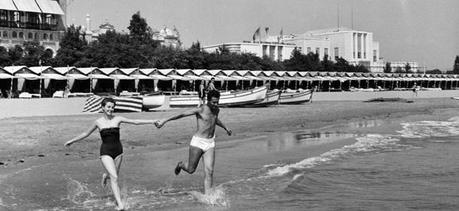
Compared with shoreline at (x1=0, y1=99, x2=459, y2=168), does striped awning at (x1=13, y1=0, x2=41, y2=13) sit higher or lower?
higher

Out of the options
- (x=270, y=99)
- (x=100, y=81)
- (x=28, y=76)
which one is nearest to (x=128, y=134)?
(x=270, y=99)

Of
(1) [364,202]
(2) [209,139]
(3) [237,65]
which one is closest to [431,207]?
(1) [364,202]

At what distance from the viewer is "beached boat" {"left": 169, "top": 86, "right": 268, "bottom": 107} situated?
38.1 meters

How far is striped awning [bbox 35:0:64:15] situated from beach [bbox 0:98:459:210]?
73.0 metres

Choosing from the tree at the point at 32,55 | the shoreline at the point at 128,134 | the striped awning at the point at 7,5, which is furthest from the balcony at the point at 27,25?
the shoreline at the point at 128,134

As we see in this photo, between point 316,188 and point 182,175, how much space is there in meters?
2.90

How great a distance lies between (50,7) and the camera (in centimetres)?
9369

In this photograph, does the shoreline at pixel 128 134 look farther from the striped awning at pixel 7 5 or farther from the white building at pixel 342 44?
the white building at pixel 342 44

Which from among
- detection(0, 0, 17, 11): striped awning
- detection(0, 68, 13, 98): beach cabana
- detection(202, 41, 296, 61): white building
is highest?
detection(0, 0, 17, 11): striped awning

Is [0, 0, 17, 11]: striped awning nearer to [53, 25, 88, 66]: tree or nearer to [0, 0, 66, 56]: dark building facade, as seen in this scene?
[0, 0, 66, 56]: dark building facade

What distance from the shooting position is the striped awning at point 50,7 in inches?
3641

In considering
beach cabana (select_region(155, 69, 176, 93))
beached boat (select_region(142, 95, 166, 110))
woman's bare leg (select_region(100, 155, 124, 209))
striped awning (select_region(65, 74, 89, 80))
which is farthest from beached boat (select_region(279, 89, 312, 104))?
woman's bare leg (select_region(100, 155, 124, 209))

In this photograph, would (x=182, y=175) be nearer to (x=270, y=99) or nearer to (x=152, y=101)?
(x=152, y=101)

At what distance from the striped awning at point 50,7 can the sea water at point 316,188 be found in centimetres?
8320
